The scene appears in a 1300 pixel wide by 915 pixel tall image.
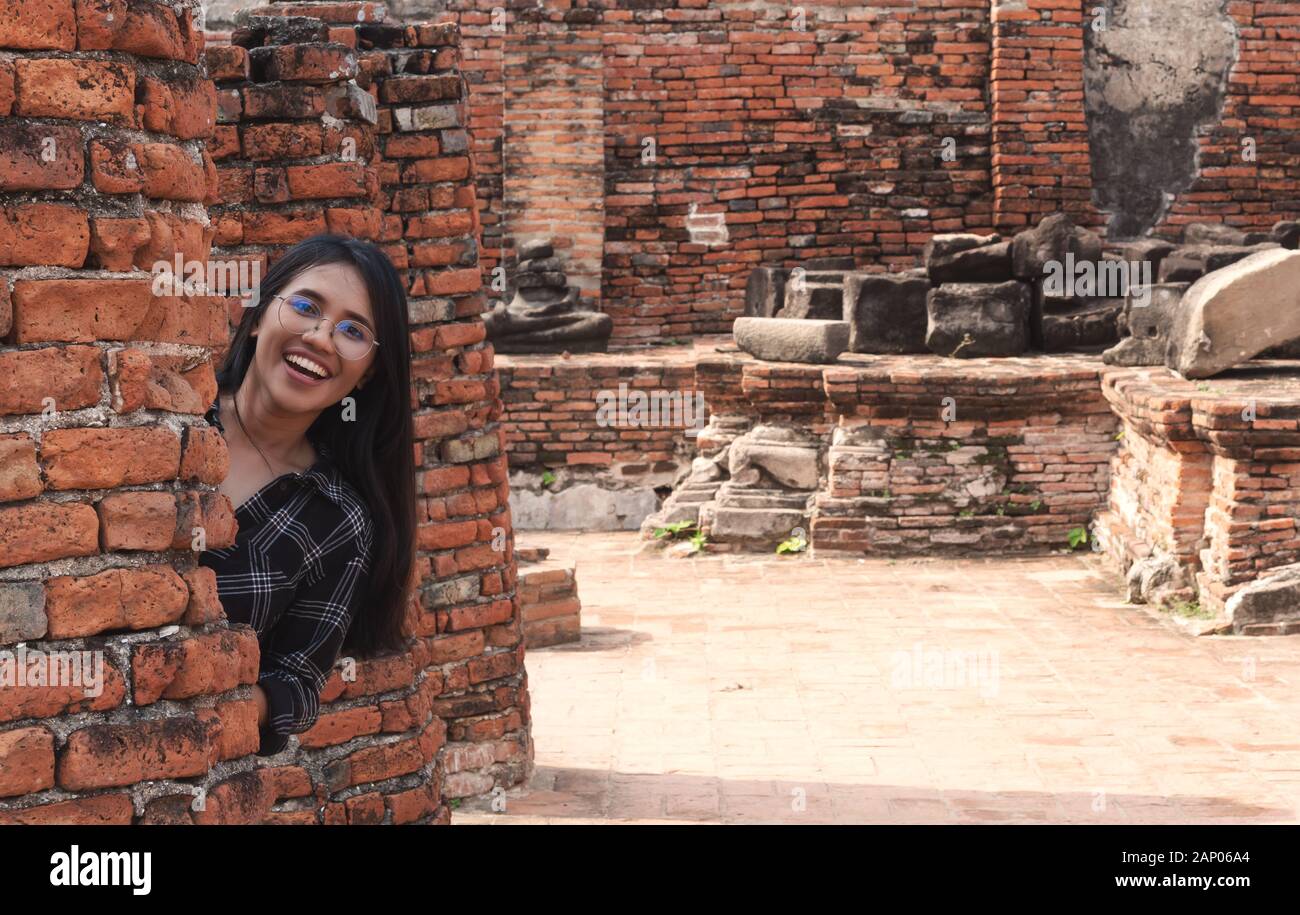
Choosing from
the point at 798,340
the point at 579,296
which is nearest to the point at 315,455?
the point at 798,340

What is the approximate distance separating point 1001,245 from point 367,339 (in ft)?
29.8

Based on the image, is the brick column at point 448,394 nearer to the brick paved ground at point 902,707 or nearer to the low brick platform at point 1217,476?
the brick paved ground at point 902,707

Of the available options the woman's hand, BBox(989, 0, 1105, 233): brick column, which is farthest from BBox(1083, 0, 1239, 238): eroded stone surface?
the woman's hand

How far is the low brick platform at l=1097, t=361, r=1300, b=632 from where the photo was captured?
310 inches

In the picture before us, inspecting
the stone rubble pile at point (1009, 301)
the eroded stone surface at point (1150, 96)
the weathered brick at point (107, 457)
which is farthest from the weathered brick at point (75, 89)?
the eroded stone surface at point (1150, 96)

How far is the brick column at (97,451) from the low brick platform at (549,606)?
5.30 m

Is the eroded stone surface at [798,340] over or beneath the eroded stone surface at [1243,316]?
beneath

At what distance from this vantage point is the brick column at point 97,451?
2.21 meters

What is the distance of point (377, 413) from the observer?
117 inches

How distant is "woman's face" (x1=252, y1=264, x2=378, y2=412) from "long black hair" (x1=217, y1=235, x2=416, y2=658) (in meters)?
0.02

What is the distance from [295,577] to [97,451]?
59 centimetres

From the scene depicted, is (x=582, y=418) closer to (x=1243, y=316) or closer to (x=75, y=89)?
(x=1243, y=316)

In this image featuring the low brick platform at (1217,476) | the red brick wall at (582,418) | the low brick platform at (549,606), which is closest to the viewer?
the low brick platform at (549,606)

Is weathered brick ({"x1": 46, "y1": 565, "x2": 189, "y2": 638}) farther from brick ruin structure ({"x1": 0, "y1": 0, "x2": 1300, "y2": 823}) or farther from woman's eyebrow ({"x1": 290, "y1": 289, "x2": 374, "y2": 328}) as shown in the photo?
woman's eyebrow ({"x1": 290, "y1": 289, "x2": 374, "y2": 328})
